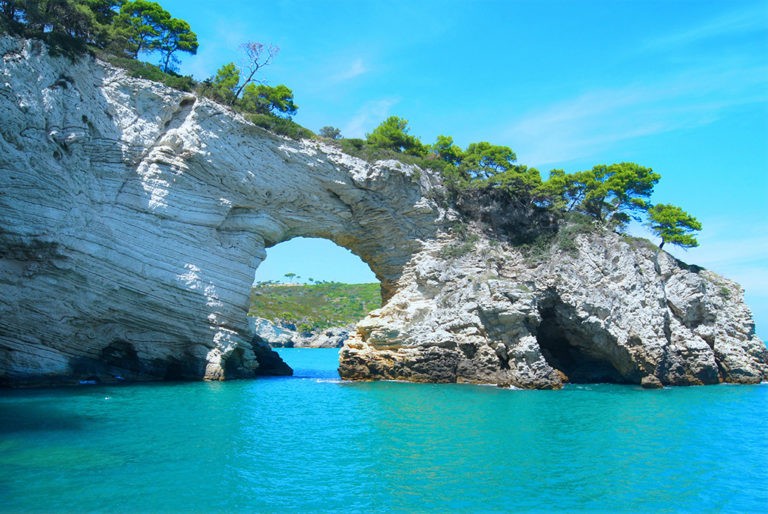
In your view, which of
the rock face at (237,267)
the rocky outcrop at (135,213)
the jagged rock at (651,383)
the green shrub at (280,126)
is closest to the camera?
the rocky outcrop at (135,213)

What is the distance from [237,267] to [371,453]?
16.3 metres

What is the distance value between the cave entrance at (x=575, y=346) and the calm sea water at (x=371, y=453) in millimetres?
7319

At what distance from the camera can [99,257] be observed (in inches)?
927

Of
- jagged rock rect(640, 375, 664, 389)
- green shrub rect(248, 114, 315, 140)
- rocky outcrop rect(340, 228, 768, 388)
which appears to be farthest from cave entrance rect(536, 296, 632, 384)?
green shrub rect(248, 114, 315, 140)

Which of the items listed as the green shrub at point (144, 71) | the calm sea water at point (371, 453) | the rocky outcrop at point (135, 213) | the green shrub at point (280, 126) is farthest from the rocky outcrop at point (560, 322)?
the green shrub at point (144, 71)

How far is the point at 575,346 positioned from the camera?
107 feet

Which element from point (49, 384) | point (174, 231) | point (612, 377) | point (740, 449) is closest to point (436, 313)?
point (612, 377)

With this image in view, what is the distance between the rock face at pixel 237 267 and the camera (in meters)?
22.8

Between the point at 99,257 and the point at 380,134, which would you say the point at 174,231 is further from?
the point at 380,134

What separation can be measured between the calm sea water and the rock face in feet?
13.6

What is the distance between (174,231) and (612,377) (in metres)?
25.0

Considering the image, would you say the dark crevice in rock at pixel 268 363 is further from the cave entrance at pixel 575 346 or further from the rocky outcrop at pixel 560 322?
the cave entrance at pixel 575 346

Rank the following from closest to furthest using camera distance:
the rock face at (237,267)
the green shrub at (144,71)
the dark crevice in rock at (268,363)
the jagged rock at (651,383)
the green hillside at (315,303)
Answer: the rock face at (237,267), the green shrub at (144,71), the jagged rock at (651,383), the dark crevice in rock at (268,363), the green hillside at (315,303)

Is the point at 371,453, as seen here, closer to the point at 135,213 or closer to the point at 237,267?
the point at 237,267
